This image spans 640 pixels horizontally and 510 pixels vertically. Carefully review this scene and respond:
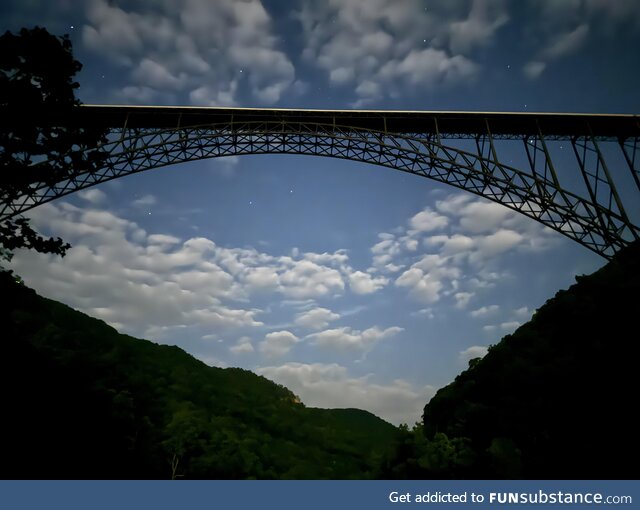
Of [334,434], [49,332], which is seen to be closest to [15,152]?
[49,332]

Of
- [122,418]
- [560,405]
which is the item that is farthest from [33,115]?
[560,405]

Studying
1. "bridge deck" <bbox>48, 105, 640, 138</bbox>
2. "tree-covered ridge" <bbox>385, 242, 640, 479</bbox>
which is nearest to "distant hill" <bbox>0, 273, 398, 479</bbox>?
"tree-covered ridge" <bbox>385, 242, 640, 479</bbox>

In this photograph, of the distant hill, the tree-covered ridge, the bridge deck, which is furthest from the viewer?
the bridge deck

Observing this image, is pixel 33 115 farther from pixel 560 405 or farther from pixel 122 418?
pixel 560 405

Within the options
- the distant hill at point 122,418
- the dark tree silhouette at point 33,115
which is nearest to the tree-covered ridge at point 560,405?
the distant hill at point 122,418

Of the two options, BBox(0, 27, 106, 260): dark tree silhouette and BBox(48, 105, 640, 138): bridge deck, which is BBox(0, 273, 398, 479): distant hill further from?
BBox(48, 105, 640, 138): bridge deck

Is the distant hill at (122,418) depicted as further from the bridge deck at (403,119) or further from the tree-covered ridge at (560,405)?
the bridge deck at (403,119)

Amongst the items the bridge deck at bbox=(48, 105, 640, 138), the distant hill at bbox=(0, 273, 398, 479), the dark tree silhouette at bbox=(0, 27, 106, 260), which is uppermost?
the bridge deck at bbox=(48, 105, 640, 138)
